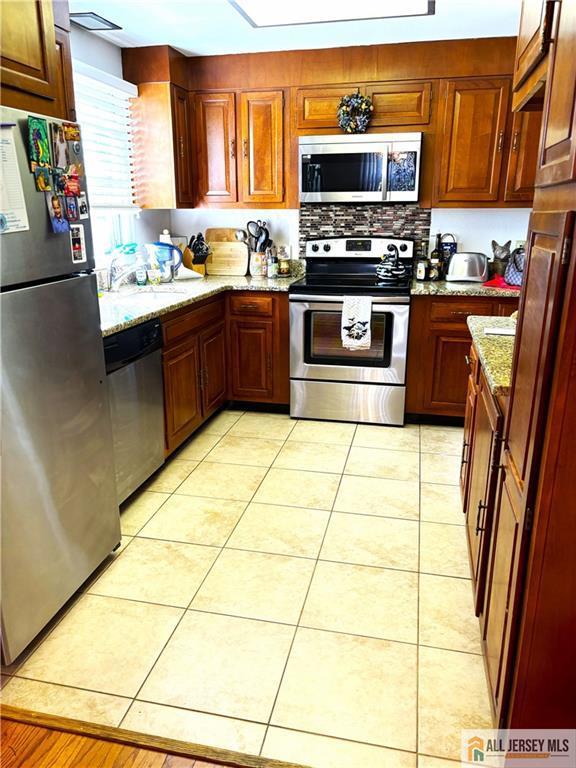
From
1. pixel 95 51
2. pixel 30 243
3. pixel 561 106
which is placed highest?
pixel 95 51

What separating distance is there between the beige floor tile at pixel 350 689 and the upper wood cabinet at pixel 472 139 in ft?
9.47

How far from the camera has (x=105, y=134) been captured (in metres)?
3.47

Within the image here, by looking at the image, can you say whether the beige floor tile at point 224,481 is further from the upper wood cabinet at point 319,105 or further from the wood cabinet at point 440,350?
the upper wood cabinet at point 319,105

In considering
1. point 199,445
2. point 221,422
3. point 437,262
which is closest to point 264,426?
point 221,422

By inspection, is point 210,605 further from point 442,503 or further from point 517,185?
point 517,185

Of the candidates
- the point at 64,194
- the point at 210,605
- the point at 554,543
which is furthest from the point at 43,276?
the point at 554,543

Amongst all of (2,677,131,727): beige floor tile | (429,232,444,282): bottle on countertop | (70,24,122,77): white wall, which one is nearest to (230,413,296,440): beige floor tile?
(429,232,444,282): bottle on countertop

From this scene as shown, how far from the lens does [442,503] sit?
2795mm

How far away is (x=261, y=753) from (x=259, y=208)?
3.35 metres

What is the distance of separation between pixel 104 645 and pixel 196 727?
18.7 inches

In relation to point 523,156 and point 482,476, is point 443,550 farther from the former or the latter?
point 523,156

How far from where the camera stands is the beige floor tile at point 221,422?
374 cm

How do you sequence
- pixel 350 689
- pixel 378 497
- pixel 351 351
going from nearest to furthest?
pixel 350 689 < pixel 378 497 < pixel 351 351

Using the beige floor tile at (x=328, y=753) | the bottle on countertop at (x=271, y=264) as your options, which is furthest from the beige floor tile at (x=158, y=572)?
the bottle on countertop at (x=271, y=264)
